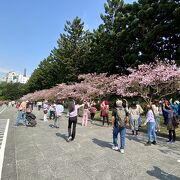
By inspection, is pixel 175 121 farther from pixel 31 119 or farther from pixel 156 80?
pixel 156 80

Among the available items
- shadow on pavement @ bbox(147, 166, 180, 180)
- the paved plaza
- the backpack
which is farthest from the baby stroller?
shadow on pavement @ bbox(147, 166, 180, 180)

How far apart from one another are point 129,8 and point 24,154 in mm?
26823

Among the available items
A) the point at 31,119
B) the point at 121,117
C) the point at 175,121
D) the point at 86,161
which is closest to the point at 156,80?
the point at 31,119

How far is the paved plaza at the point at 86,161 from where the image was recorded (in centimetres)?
544

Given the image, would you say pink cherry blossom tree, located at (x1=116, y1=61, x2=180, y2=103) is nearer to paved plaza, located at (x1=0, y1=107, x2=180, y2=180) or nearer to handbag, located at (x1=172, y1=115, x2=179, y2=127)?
handbag, located at (x1=172, y1=115, x2=179, y2=127)

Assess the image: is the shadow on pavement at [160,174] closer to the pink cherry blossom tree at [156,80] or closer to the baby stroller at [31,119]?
the baby stroller at [31,119]

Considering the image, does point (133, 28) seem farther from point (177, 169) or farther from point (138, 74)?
point (177, 169)

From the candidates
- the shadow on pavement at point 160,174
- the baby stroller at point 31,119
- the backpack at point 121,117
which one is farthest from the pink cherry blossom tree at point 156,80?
the shadow on pavement at point 160,174

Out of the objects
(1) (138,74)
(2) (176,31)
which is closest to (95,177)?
(1) (138,74)

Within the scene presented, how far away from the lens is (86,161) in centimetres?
661

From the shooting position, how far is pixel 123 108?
7902 millimetres

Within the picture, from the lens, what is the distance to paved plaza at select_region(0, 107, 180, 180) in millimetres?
5438

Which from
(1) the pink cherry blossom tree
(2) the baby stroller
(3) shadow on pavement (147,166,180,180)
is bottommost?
(3) shadow on pavement (147,166,180,180)

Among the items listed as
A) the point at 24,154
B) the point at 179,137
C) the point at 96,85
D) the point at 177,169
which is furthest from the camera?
the point at 96,85
